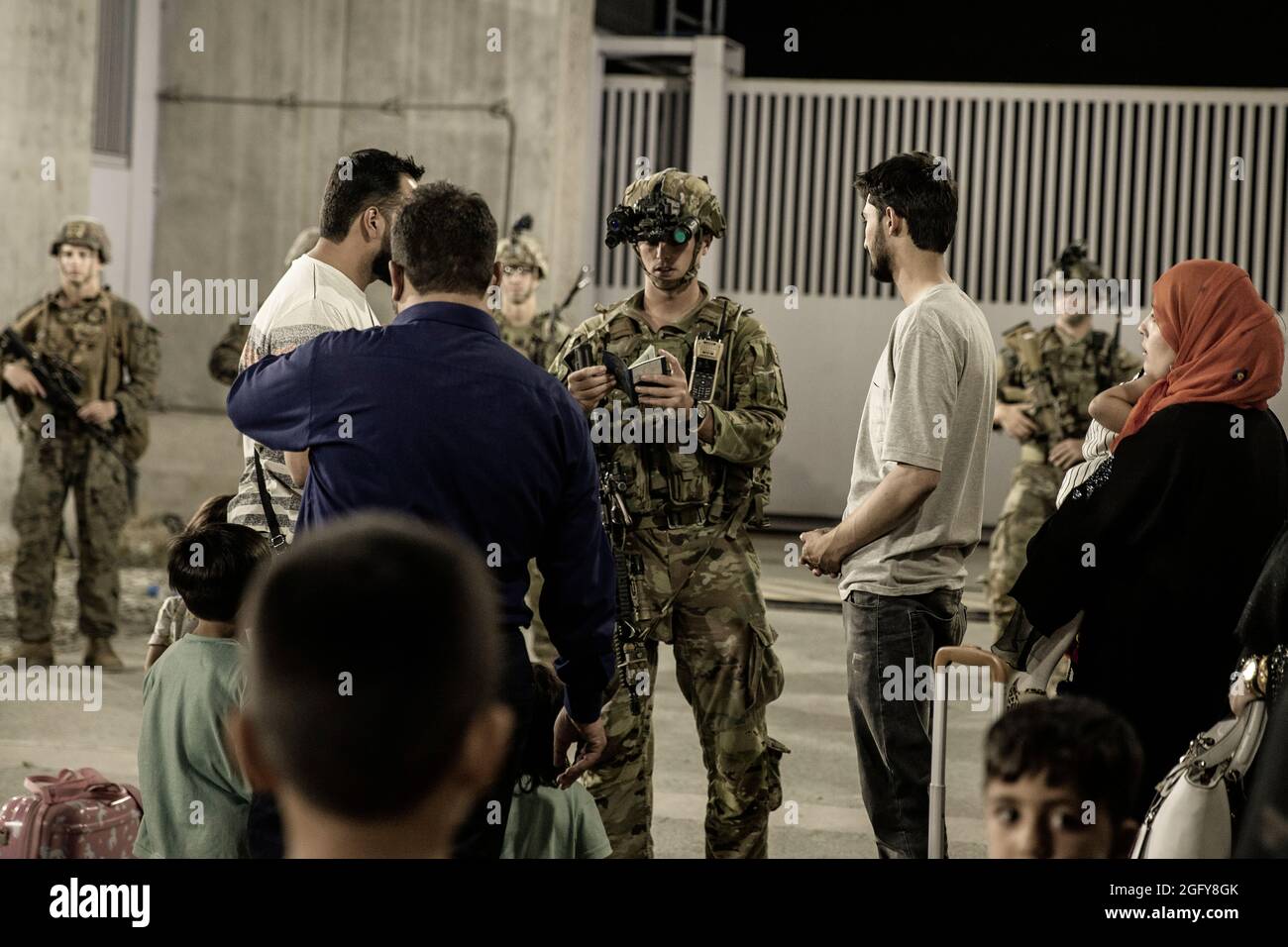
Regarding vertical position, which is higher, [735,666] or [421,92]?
[421,92]

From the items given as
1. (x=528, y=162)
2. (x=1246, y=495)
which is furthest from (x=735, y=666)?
(x=528, y=162)

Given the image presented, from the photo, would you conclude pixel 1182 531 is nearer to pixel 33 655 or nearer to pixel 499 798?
pixel 499 798

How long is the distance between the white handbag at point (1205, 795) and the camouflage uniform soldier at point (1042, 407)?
4.19 meters

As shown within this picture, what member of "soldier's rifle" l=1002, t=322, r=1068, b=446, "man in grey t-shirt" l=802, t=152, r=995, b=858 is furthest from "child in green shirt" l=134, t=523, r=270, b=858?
"soldier's rifle" l=1002, t=322, r=1068, b=446

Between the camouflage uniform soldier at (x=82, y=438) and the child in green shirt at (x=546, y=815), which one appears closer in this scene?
the child in green shirt at (x=546, y=815)

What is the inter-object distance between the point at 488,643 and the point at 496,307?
19.3ft

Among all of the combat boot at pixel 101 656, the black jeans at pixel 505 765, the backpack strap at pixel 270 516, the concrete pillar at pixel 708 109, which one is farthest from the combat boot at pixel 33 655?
the concrete pillar at pixel 708 109

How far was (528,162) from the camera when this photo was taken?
1010 cm

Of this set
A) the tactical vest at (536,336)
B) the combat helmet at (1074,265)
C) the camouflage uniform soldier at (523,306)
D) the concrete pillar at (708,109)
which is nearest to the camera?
the tactical vest at (536,336)

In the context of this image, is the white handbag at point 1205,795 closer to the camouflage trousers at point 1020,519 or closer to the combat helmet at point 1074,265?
the camouflage trousers at point 1020,519

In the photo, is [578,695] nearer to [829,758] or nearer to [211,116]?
[829,758]

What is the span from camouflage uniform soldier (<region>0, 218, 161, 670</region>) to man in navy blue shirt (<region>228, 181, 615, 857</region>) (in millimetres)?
4113

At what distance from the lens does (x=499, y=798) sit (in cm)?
245

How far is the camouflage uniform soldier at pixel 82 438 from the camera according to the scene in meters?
Result: 6.33
